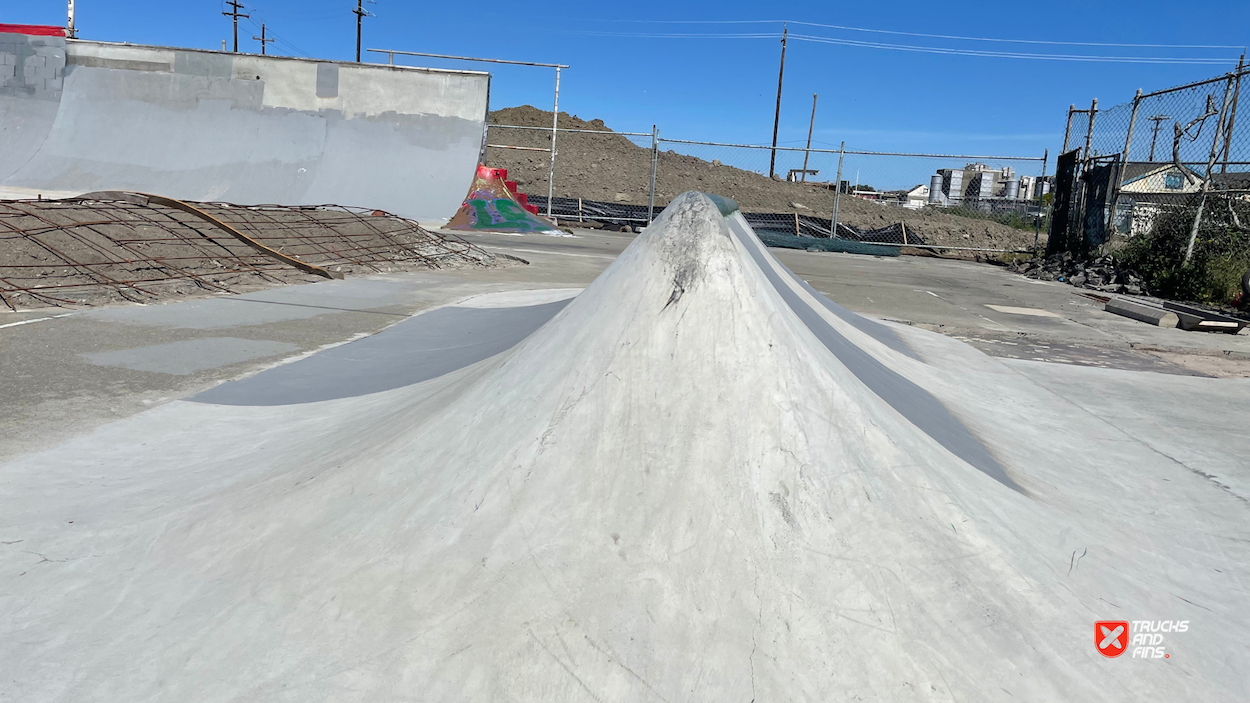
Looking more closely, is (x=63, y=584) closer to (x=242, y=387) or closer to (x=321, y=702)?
(x=321, y=702)

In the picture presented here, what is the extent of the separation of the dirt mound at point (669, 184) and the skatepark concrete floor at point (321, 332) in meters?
16.4

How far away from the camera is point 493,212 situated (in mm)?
16250

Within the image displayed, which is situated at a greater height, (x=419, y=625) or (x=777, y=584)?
(x=777, y=584)

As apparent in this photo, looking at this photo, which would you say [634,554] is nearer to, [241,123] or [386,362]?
[386,362]

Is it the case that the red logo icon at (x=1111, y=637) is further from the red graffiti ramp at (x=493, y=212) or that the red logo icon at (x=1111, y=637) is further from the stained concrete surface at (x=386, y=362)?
the red graffiti ramp at (x=493, y=212)

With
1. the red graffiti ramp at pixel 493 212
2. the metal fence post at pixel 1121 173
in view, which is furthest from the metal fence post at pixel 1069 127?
the red graffiti ramp at pixel 493 212

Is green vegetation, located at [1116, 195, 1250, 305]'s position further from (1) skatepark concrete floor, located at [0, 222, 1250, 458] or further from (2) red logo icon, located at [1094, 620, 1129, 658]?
(2) red logo icon, located at [1094, 620, 1129, 658]

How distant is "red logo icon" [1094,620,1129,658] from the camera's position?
1.82m

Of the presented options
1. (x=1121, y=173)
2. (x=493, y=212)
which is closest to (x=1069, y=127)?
(x=1121, y=173)

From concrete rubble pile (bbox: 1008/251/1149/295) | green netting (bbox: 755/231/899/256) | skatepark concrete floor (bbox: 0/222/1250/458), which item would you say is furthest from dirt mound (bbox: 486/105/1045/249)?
skatepark concrete floor (bbox: 0/222/1250/458)

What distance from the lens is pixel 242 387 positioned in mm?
4074

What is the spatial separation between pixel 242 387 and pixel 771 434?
328cm

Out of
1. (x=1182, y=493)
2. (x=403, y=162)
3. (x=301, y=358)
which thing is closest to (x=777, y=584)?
(x=1182, y=493)

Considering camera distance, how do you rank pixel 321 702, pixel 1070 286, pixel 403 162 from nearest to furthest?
1. pixel 321 702
2. pixel 1070 286
3. pixel 403 162
